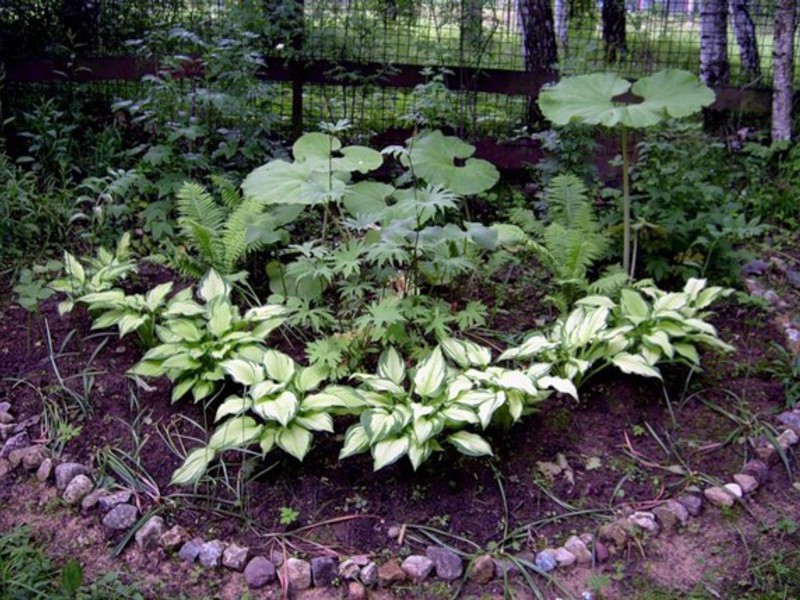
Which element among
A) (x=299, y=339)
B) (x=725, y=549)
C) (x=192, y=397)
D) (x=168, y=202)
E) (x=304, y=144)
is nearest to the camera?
(x=725, y=549)

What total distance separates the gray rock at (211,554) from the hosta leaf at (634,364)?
1642 mm

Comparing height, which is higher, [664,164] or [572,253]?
[664,164]

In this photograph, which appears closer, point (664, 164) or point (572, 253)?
point (572, 253)

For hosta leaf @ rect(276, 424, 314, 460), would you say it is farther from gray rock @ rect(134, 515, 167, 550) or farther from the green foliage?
the green foliage

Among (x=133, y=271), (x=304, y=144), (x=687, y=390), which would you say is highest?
Answer: (x=304, y=144)

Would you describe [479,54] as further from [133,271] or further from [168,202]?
[133,271]

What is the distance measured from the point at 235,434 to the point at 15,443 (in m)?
0.89

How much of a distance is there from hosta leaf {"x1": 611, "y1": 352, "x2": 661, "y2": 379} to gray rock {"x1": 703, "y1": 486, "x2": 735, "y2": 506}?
46 cm

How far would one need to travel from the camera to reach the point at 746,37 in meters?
6.32

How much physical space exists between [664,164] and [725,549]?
235 cm

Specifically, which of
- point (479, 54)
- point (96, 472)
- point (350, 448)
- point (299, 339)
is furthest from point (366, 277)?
point (479, 54)

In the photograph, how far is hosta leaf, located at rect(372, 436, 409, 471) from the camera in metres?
2.59

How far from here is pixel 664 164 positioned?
430cm

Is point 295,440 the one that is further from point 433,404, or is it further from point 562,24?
point 562,24
